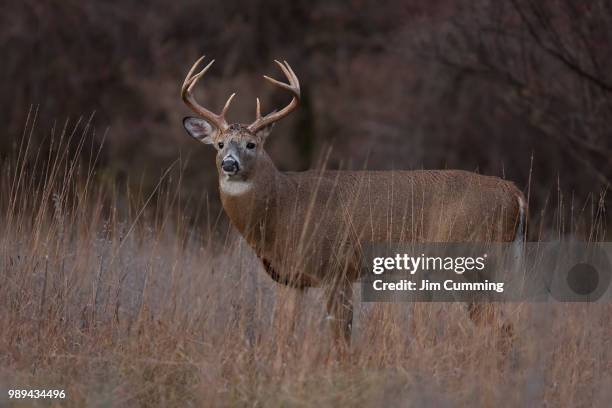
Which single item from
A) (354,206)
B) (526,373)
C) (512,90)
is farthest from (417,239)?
(512,90)

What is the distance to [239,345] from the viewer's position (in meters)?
5.81

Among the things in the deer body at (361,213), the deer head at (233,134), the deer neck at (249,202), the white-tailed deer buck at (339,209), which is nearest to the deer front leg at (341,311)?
the white-tailed deer buck at (339,209)

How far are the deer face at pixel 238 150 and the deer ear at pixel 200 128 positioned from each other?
0.08 metres

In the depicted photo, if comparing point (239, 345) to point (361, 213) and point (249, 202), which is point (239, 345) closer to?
point (249, 202)

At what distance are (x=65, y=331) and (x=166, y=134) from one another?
12.9 meters

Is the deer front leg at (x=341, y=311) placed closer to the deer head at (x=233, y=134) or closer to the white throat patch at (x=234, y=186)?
the white throat patch at (x=234, y=186)

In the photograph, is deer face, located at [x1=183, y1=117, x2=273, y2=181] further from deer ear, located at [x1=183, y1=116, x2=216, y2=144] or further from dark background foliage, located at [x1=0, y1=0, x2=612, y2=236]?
dark background foliage, located at [x1=0, y1=0, x2=612, y2=236]

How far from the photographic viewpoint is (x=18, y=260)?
6582mm

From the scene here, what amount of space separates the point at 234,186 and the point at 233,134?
13.3 inches

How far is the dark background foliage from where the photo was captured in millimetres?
16172

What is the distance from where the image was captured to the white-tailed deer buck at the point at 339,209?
7.30 meters


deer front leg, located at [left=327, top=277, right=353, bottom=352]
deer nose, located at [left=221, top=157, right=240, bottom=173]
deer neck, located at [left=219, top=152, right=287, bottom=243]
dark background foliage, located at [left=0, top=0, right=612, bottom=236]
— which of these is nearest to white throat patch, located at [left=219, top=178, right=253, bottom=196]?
deer neck, located at [left=219, top=152, right=287, bottom=243]

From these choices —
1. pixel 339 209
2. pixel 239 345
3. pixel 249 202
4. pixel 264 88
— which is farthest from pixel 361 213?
pixel 264 88

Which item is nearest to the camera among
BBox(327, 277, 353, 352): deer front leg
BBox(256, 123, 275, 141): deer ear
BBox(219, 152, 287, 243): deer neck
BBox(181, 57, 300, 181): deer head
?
BBox(327, 277, 353, 352): deer front leg
